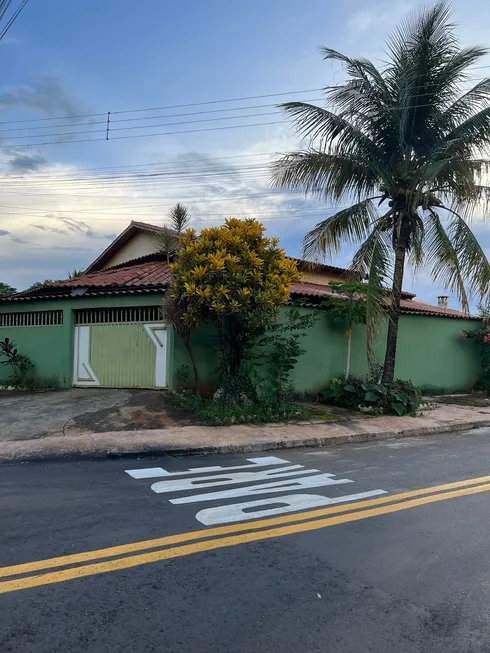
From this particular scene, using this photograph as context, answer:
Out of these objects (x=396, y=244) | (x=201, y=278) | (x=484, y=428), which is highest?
(x=396, y=244)

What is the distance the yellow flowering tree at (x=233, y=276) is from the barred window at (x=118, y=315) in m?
1.94

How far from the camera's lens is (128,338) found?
1194 cm

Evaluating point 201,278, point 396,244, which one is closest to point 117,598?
point 201,278

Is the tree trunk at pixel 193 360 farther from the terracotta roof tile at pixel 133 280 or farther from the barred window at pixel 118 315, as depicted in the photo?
the terracotta roof tile at pixel 133 280

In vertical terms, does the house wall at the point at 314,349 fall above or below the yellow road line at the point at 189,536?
above

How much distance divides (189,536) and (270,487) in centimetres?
170

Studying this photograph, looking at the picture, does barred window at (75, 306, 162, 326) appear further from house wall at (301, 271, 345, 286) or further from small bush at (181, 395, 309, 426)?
house wall at (301, 271, 345, 286)

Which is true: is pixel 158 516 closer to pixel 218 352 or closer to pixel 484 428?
pixel 218 352

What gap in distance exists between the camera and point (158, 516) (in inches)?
177

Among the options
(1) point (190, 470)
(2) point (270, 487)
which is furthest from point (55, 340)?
(2) point (270, 487)

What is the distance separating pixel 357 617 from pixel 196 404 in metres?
7.25

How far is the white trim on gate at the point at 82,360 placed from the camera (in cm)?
1238

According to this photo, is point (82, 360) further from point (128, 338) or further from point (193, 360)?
point (193, 360)

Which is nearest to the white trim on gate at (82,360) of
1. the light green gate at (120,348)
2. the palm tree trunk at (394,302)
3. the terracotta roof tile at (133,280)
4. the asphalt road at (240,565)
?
the light green gate at (120,348)
